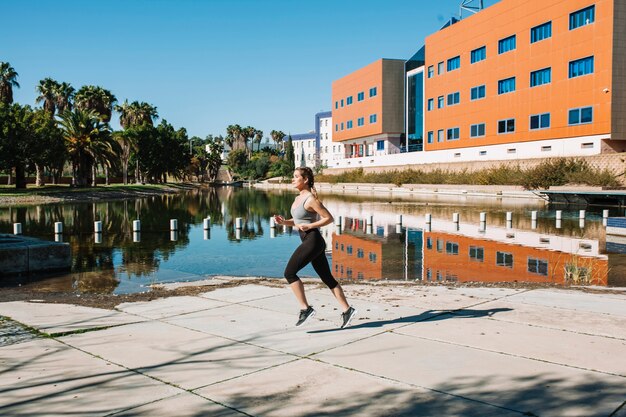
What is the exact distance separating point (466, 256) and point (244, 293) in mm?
8761

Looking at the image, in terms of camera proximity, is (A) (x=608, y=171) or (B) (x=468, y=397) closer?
(B) (x=468, y=397)

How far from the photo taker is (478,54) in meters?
61.5

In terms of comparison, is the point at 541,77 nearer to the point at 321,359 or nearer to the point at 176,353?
the point at 321,359

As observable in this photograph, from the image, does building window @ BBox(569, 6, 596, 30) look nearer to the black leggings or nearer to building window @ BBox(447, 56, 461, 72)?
building window @ BBox(447, 56, 461, 72)

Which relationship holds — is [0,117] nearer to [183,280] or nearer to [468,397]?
[183,280]

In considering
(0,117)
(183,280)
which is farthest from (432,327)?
(0,117)

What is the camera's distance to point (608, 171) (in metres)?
41.8

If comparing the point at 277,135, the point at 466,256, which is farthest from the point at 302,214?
the point at 277,135

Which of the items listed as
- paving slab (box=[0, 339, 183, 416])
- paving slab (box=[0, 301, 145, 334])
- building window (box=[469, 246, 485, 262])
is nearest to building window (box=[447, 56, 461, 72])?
building window (box=[469, 246, 485, 262])

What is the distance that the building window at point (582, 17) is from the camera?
151 ft

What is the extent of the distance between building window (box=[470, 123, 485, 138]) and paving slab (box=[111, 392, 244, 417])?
59483 mm

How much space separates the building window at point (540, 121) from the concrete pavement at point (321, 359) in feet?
153

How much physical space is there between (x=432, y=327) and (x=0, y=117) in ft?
182

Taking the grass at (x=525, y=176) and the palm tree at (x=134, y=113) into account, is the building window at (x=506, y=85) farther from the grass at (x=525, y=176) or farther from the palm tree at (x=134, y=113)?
the palm tree at (x=134, y=113)
